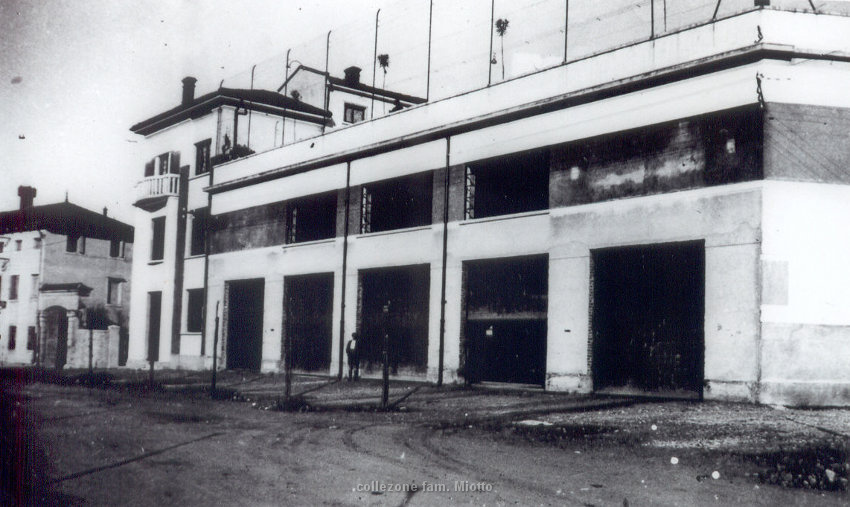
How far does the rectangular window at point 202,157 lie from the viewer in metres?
30.2

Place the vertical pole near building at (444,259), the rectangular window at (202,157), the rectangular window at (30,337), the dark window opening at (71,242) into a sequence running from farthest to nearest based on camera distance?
the dark window opening at (71,242), the rectangular window at (30,337), the rectangular window at (202,157), the vertical pole near building at (444,259)

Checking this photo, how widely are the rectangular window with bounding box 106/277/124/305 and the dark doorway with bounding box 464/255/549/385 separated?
104 ft

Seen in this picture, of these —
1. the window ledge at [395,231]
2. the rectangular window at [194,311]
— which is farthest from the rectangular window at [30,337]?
the window ledge at [395,231]

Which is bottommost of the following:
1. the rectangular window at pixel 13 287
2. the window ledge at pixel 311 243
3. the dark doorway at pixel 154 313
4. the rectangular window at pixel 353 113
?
the dark doorway at pixel 154 313

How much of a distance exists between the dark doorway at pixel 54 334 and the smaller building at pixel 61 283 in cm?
5

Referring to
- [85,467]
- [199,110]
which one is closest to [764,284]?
[85,467]

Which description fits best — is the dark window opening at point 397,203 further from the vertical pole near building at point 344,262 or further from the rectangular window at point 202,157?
the rectangular window at point 202,157

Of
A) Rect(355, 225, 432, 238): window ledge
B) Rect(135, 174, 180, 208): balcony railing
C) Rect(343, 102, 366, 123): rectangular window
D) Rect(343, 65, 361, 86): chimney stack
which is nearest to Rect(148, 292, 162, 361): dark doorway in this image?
Rect(135, 174, 180, 208): balcony railing

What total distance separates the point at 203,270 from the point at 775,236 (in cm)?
2166

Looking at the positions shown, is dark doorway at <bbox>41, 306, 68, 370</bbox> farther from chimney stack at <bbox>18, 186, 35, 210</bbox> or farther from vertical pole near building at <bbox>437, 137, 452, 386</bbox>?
vertical pole near building at <bbox>437, 137, 452, 386</bbox>

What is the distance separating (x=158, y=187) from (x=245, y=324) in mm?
8467

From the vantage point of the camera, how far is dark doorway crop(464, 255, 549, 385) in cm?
1775

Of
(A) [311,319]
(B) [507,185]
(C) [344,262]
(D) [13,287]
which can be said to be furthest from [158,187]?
(B) [507,185]

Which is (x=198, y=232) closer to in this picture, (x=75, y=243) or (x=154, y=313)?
(x=154, y=313)
